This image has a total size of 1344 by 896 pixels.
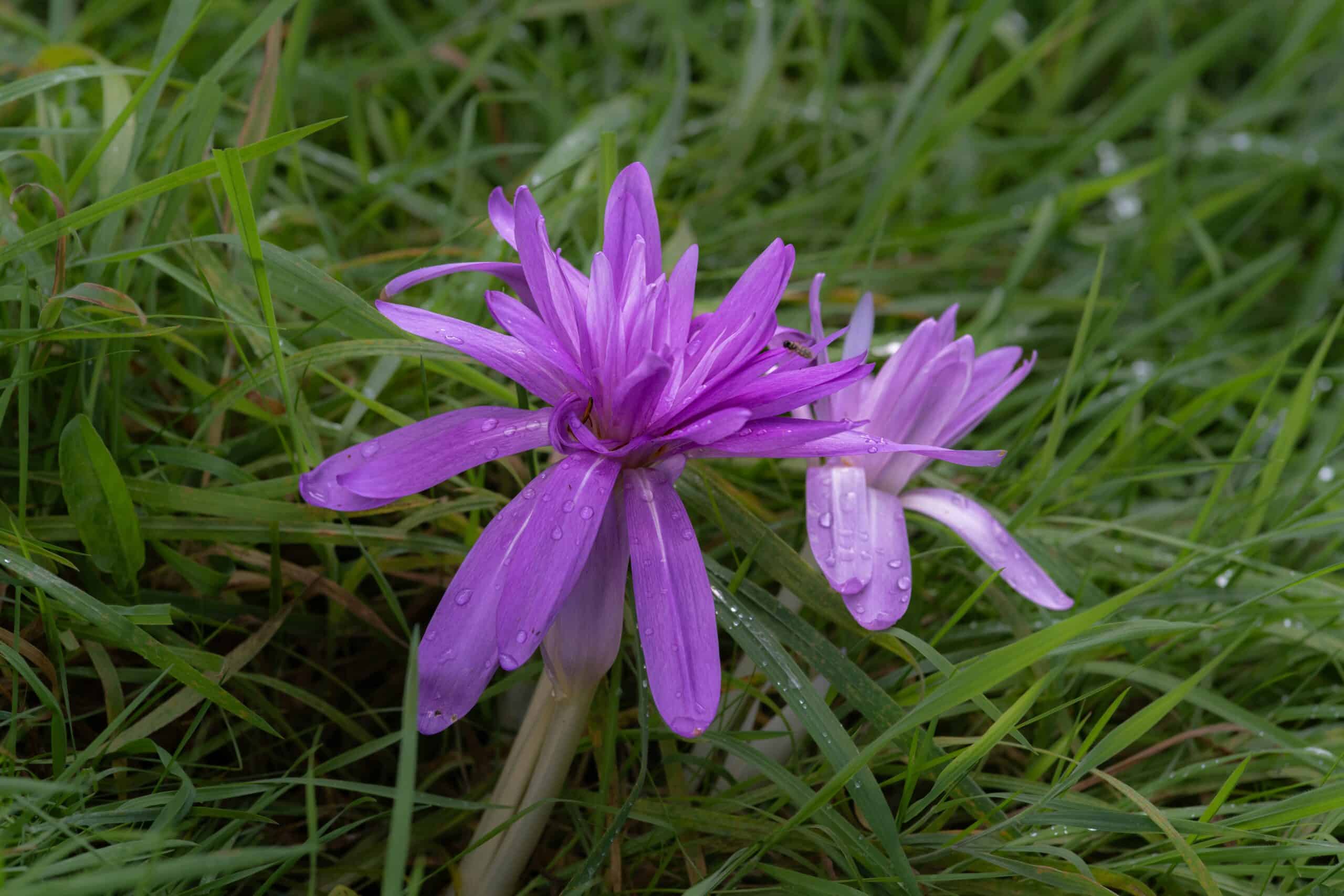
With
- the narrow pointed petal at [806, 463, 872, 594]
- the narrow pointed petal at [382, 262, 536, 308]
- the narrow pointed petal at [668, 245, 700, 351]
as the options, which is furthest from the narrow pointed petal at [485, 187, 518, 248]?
the narrow pointed petal at [806, 463, 872, 594]

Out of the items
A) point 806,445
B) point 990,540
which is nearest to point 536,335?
point 806,445

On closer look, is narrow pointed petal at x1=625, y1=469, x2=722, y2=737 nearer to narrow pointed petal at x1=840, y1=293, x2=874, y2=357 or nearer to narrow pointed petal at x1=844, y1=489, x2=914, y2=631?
narrow pointed petal at x1=844, y1=489, x2=914, y2=631

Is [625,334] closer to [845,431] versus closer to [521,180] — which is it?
[845,431]

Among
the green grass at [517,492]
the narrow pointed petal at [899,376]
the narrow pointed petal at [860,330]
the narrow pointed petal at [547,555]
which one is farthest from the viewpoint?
the narrow pointed petal at [860,330]

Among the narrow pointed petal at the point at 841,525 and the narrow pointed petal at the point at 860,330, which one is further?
the narrow pointed petal at the point at 860,330

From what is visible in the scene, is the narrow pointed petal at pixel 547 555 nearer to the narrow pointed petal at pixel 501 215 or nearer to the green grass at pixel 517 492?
the green grass at pixel 517 492

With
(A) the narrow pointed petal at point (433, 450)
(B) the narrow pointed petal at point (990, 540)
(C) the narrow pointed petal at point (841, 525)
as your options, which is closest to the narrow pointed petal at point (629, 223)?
(A) the narrow pointed petal at point (433, 450)

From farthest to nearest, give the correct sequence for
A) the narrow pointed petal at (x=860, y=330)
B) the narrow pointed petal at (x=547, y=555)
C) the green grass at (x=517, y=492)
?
the narrow pointed petal at (x=860, y=330)
the green grass at (x=517, y=492)
the narrow pointed petal at (x=547, y=555)
